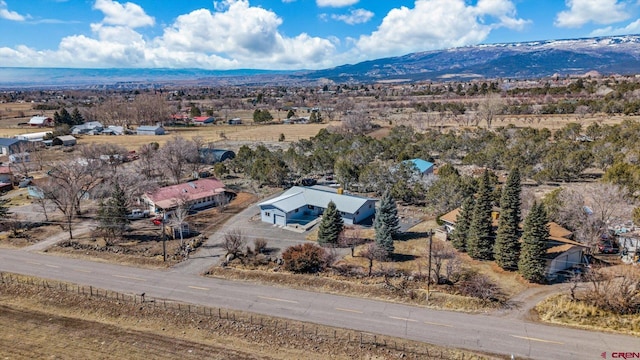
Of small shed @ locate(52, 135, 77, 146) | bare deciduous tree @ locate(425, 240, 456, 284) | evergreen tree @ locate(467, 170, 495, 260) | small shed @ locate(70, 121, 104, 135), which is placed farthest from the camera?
small shed @ locate(70, 121, 104, 135)

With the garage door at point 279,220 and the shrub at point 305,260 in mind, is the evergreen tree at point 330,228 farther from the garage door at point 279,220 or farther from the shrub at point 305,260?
the garage door at point 279,220

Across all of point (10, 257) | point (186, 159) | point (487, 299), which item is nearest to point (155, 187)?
point (186, 159)

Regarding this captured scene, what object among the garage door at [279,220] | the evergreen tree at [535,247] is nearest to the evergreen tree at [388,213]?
the evergreen tree at [535,247]

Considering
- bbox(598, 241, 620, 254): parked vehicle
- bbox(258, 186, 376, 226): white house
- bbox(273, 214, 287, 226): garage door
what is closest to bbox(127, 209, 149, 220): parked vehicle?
bbox(258, 186, 376, 226): white house

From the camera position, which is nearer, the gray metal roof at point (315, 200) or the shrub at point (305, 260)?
the shrub at point (305, 260)

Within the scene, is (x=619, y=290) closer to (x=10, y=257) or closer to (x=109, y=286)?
(x=109, y=286)

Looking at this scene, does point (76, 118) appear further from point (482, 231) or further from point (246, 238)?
point (482, 231)

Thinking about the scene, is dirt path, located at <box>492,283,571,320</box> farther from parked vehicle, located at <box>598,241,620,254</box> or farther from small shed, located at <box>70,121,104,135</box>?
small shed, located at <box>70,121,104,135</box>
